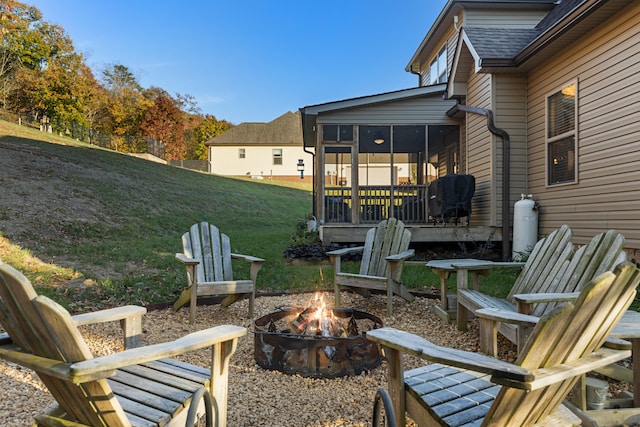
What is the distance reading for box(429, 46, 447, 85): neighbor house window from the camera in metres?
10.7

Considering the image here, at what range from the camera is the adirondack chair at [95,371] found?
1240mm

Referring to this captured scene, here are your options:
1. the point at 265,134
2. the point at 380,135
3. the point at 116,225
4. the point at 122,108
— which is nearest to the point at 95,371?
the point at 116,225

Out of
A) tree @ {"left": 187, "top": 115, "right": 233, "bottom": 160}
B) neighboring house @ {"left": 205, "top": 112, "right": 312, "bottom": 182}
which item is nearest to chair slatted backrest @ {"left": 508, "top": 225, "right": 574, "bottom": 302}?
neighboring house @ {"left": 205, "top": 112, "right": 312, "bottom": 182}

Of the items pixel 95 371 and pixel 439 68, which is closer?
pixel 95 371

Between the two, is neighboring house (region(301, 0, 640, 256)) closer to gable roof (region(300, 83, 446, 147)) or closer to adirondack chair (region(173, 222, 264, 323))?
gable roof (region(300, 83, 446, 147))

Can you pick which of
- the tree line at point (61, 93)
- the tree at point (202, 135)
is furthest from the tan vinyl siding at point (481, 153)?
the tree at point (202, 135)

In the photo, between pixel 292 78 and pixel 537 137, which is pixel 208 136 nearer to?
pixel 292 78

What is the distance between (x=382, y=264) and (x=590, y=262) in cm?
240

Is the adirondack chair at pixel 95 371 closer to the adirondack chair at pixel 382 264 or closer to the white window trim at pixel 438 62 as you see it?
the adirondack chair at pixel 382 264

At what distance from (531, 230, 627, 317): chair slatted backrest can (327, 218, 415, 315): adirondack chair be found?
1.59 metres

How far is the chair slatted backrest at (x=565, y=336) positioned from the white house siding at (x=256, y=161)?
28516 millimetres

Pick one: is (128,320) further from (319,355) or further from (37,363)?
(319,355)

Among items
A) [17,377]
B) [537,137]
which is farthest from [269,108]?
[17,377]

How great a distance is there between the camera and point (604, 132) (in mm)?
5305
